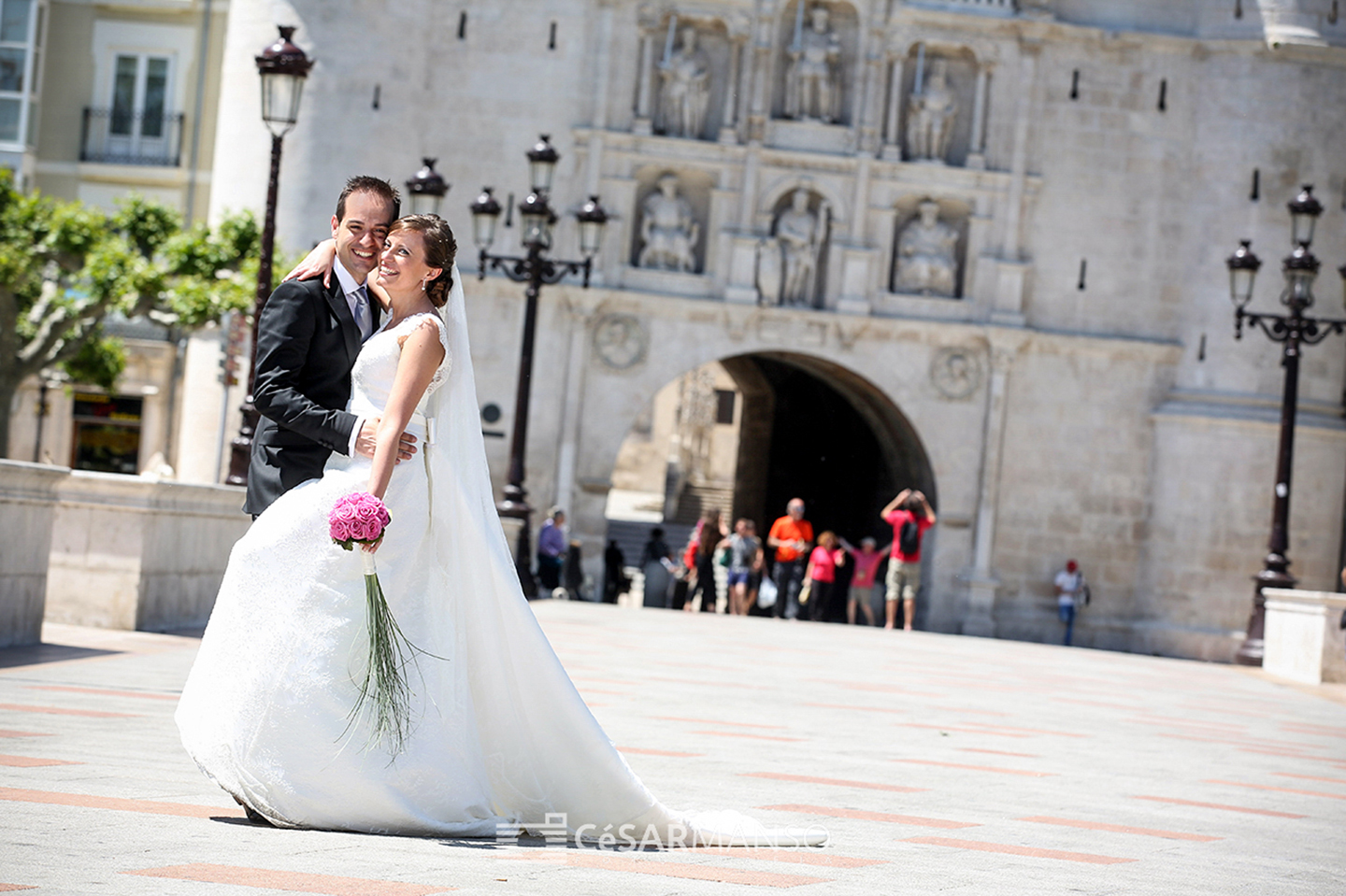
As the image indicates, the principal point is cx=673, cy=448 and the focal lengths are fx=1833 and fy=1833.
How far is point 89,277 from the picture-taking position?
88.8ft

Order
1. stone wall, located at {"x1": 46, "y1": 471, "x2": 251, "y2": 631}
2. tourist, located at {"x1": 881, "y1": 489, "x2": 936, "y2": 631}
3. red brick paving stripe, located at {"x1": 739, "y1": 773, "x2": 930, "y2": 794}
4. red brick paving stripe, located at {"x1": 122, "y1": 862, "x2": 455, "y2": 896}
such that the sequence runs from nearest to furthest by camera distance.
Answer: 1. red brick paving stripe, located at {"x1": 122, "y1": 862, "x2": 455, "y2": 896}
2. red brick paving stripe, located at {"x1": 739, "y1": 773, "x2": 930, "y2": 794}
3. stone wall, located at {"x1": 46, "y1": 471, "x2": 251, "y2": 631}
4. tourist, located at {"x1": 881, "y1": 489, "x2": 936, "y2": 631}

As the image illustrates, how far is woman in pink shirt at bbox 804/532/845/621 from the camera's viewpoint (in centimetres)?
2600

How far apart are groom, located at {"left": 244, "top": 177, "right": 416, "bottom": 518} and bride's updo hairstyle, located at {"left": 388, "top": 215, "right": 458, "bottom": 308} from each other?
0.28 meters

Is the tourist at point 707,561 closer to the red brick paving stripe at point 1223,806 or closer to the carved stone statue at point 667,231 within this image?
the carved stone statue at point 667,231

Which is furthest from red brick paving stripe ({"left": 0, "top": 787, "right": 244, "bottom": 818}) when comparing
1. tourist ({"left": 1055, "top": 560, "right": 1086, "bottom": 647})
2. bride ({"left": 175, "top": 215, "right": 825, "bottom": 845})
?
tourist ({"left": 1055, "top": 560, "right": 1086, "bottom": 647})

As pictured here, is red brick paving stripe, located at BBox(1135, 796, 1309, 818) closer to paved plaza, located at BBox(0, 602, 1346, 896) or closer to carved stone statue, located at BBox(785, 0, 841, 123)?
paved plaza, located at BBox(0, 602, 1346, 896)

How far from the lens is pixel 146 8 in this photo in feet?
112

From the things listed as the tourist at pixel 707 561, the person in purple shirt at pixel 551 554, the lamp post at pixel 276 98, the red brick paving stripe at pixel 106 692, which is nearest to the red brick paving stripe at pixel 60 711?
the red brick paving stripe at pixel 106 692

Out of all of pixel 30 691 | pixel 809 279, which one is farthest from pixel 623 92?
pixel 30 691

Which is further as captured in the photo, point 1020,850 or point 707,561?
point 707,561

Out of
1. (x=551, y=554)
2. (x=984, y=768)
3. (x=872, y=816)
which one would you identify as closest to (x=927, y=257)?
(x=551, y=554)

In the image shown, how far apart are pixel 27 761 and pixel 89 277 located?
2222cm

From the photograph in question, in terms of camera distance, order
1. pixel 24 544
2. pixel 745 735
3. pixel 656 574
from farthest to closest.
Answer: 1. pixel 656 574
2. pixel 24 544
3. pixel 745 735

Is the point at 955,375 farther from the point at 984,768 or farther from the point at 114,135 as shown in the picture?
the point at 984,768
